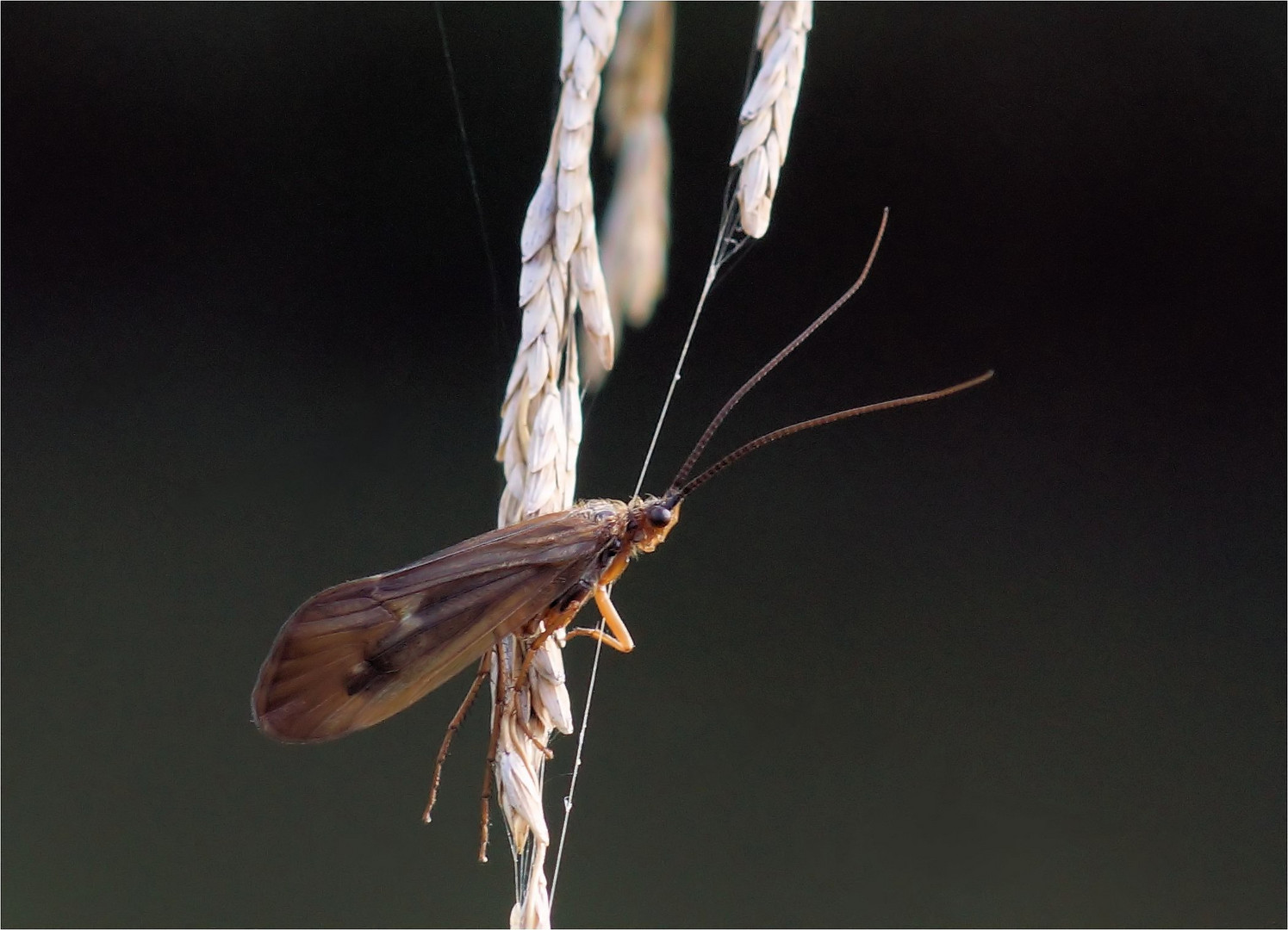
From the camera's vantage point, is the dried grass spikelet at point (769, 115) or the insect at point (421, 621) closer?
the dried grass spikelet at point (769, 115)

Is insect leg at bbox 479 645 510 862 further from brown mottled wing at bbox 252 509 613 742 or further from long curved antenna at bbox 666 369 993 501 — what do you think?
long curved antenna at bbox 666 369 993 501

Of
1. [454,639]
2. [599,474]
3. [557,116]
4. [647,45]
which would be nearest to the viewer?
[557,116]

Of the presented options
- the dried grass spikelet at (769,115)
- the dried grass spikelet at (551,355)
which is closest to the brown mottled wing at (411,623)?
the dried grass spikelet at (551,355)

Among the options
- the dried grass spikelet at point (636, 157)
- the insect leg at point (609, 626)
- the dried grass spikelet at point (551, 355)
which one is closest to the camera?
the dried grass spikelet at point (551, 355)

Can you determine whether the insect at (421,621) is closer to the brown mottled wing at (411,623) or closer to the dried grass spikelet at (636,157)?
the brown mottled wing at (411,623)

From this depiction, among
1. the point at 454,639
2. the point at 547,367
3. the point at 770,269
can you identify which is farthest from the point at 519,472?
the point at 770,269

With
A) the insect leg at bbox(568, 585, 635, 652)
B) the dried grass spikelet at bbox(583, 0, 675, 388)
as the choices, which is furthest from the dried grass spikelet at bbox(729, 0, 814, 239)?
the insect leg at bbox(568, 585, 635, 652)

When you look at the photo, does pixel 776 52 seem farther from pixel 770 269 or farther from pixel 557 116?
pixel 770 269
